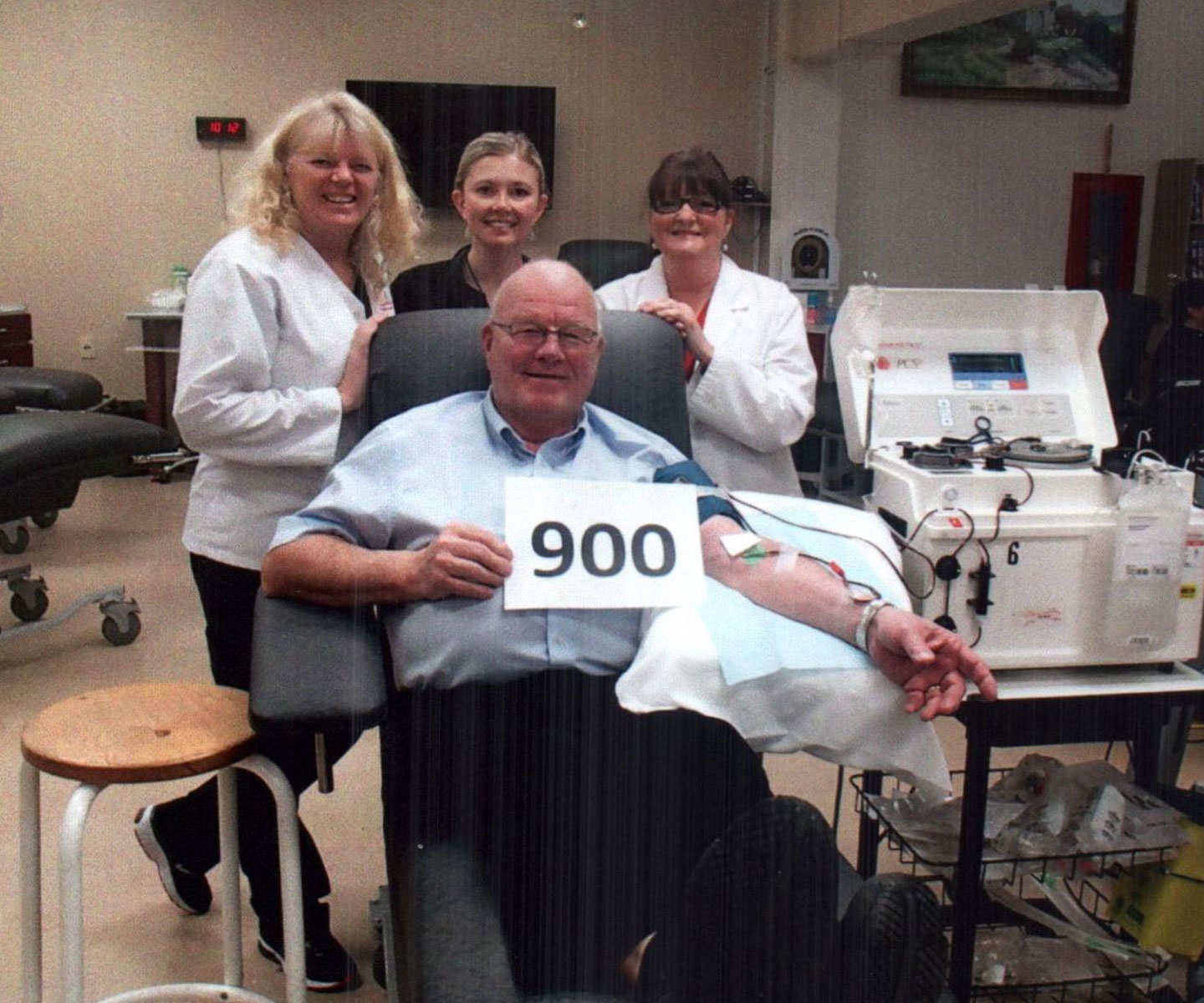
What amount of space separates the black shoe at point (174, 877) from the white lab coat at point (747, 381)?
1.07 meters

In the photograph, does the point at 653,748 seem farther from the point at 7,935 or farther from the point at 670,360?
the point at 7,935

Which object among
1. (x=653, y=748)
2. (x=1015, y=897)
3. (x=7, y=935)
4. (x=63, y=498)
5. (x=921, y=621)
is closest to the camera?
(x=921, y=621)

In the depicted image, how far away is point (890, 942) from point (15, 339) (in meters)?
5.25

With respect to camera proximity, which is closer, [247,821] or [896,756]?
[896,756]

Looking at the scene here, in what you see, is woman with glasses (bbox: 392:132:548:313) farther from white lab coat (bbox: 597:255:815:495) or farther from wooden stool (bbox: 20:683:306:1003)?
wooden stool (bbox: 20:683:306:1003)

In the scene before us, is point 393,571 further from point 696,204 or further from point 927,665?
point 696,204

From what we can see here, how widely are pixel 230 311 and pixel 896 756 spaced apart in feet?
3.42

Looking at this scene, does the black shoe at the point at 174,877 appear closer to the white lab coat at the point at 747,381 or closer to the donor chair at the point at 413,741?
the donor chair at the point at 413,741

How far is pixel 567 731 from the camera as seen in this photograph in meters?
1.49

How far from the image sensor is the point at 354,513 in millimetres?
1540

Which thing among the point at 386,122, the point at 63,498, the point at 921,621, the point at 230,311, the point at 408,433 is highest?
the point at 386,122

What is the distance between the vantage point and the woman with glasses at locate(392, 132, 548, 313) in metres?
2.06

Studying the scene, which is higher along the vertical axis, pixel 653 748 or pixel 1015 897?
pixel 653 748

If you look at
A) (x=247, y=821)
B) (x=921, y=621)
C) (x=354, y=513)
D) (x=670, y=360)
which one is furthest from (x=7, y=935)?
(x=921, y=621)
